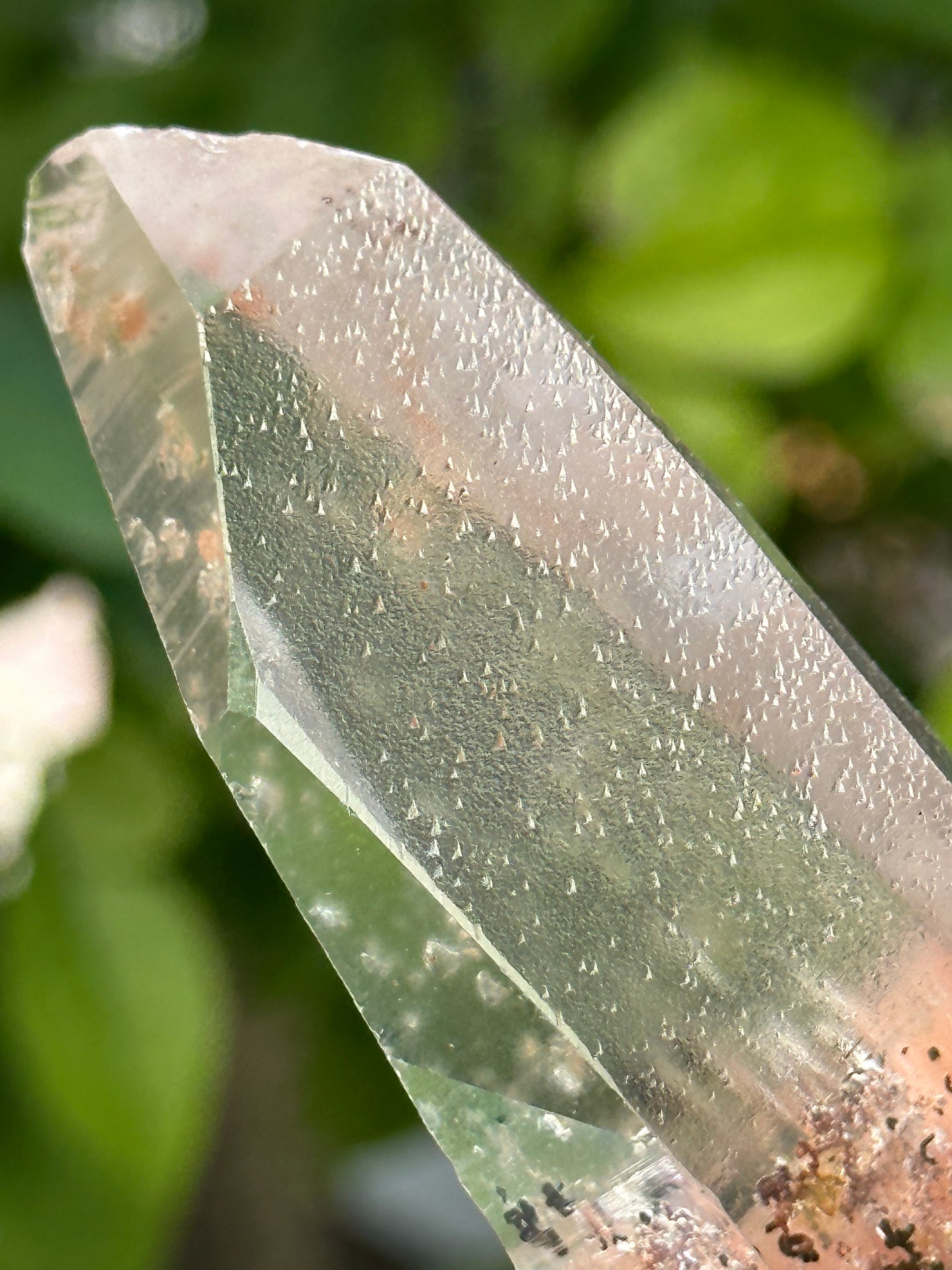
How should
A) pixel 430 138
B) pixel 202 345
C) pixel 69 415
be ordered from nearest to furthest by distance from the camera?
pixel 202 345, pixel 69 415, pixel 430 138

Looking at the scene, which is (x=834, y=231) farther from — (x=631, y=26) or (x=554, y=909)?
(x=554, y=909)

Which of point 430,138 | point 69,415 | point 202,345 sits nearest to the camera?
point 202,345

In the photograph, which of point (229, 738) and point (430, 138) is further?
point (430, 138)

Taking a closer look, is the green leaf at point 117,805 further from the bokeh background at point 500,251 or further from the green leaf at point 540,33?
the green leaf at point 540,33

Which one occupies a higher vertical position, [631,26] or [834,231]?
[631,26]

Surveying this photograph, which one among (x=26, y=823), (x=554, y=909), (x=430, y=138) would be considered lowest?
(x=554, y=909)

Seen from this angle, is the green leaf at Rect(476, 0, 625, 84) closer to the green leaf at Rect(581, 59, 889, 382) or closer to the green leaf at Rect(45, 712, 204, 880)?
the green leaf at Rect(581, 59, 889, 382)

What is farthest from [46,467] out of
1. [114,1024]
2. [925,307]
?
[925,307]

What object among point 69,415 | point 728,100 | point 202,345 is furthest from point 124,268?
point 728,100
